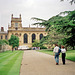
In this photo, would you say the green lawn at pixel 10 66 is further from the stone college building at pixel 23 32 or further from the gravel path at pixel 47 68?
the stone college building at pixel 23 32

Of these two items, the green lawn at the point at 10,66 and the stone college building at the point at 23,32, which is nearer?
the green lawn at the point at 10,66

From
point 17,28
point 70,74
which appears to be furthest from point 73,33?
point 17,28

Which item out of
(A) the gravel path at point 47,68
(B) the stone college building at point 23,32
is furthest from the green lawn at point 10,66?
(B) the stone college building at point 23,32

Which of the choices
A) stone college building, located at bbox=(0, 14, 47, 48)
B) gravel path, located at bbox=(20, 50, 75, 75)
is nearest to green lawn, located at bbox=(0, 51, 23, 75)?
gravel path, located at bbox=(20, 50, 75, 75)

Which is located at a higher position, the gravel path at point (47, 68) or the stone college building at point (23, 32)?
the stone college building at point (23, 32)

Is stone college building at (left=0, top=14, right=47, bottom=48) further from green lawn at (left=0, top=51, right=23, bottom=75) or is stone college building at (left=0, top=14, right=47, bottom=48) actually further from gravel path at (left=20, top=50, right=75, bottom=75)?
gravel path at (left=20, top=50, right=75, bottom=75)

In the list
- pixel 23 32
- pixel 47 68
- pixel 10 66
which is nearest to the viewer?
pixel 47 68

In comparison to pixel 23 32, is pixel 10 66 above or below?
below

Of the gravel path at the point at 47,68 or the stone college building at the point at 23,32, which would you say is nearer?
the gravel path at the point at 47,68

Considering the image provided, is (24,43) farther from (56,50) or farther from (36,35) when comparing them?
(56,50)

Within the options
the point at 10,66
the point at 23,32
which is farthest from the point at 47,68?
the point at 23,32

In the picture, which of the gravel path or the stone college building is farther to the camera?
the stone college building

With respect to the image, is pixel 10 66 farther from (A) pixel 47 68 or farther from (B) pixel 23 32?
(B) pixel 23 32

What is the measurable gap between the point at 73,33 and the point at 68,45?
181 cm
